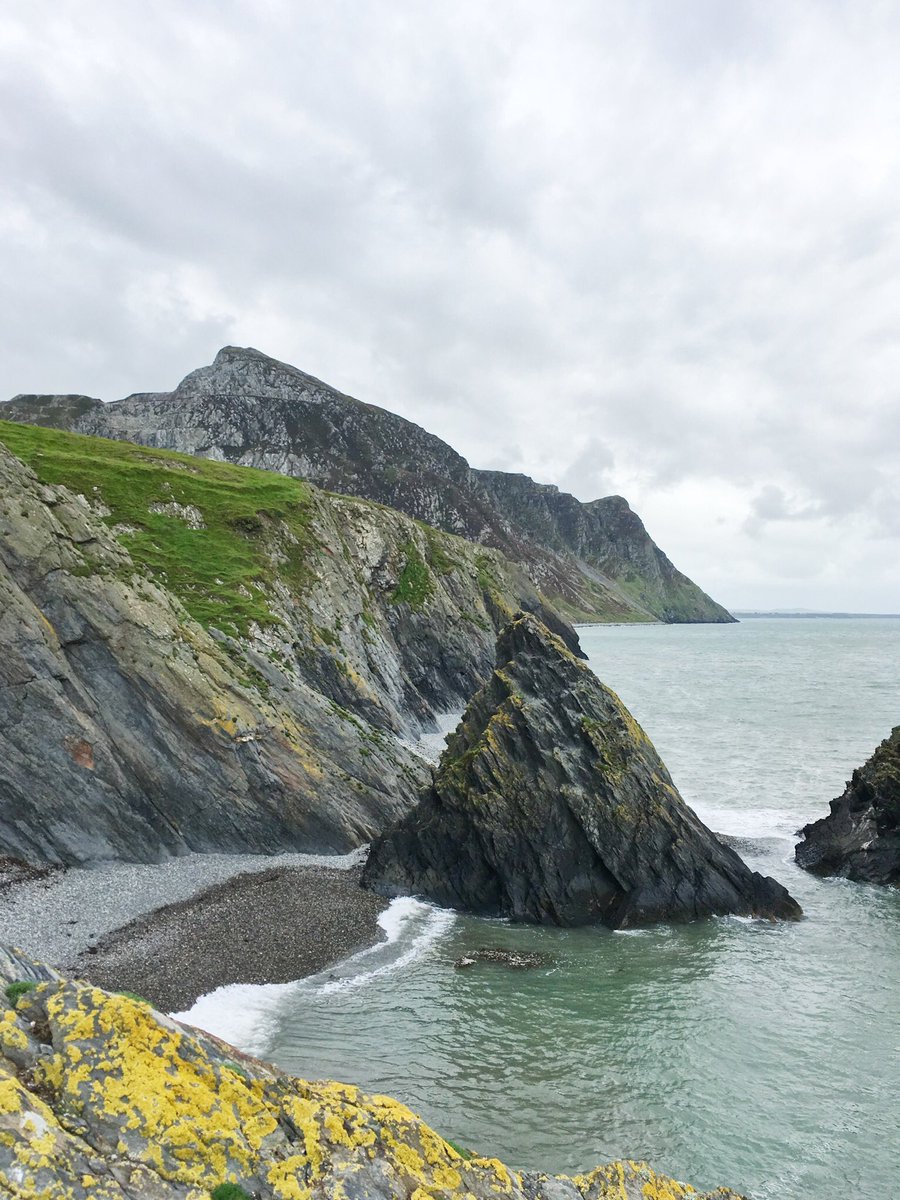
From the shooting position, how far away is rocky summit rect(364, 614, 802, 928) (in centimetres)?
3078

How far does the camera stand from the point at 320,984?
2381 centimetres

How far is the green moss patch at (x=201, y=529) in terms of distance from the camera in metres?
47.7

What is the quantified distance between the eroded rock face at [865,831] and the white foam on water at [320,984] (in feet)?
66.6

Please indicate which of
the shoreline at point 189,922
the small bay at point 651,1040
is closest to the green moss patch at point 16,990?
the small bay at point 651,1040

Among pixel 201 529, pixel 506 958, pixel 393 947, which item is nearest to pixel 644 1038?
pixel 506 958

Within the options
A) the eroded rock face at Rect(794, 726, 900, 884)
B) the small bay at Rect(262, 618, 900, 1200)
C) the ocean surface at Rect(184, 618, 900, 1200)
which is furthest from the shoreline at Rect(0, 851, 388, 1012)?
the eroded rock face at Rect(794, 726, 900, 884)

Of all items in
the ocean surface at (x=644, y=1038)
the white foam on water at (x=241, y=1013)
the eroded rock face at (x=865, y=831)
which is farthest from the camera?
the eroded rock face at (x=865, y=831)

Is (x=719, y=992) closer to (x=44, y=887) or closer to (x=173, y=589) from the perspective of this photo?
(x=44, y=887)

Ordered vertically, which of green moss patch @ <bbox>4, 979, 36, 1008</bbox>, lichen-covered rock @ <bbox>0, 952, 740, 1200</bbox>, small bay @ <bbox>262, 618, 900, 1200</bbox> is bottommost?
small bay @ <bbox>262, 618, 900, 1200</bbox>

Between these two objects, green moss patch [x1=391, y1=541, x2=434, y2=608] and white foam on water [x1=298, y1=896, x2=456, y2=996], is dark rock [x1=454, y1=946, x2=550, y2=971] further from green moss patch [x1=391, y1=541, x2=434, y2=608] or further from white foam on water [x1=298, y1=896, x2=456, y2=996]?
green moss patch [x1=391, y1=541, x2=434, y2=608]

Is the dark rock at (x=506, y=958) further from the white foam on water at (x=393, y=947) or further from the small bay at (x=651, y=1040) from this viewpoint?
the white foam on water at (x=393, y=947)

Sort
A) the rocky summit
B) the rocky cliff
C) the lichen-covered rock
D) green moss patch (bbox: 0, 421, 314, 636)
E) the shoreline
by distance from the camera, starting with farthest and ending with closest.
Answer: green moss patch (bbox: 0, 421, 314, 636), the rocky cliff, the rocky summit, the shoreline, the lichen-covered rock

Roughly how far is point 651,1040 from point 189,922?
16616mm

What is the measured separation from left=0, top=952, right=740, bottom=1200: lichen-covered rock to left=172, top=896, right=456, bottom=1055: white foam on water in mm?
10411
